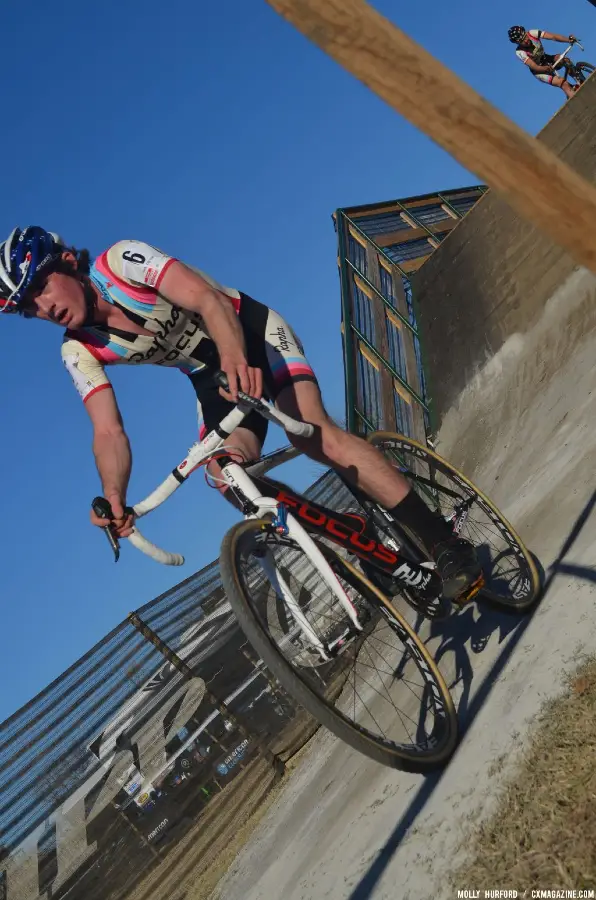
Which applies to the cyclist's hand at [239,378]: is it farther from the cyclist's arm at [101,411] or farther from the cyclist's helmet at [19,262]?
the cyclist's helmet at [19,262]

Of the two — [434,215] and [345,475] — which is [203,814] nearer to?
[345,475]

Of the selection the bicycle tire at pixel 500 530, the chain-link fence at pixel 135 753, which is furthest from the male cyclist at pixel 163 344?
the chain-link fence at pixel 135 753

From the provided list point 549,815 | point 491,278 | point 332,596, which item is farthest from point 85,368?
point 491,278

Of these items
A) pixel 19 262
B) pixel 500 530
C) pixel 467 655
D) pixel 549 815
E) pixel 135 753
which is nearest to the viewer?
pixel 549 815

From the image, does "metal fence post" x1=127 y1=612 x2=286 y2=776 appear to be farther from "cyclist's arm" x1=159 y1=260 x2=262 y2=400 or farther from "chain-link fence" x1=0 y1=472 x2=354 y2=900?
"cyclist's arm" x1=159 y1=260 x2=262 y2=400

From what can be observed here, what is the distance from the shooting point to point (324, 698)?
3.36 meters

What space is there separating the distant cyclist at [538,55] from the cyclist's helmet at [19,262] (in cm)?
1189

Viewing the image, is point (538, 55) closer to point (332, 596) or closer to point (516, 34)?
point (516, 34)

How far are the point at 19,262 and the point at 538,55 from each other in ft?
39.9

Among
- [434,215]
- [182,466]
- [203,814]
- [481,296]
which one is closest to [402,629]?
[182,466]

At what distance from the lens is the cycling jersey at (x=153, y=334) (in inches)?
166

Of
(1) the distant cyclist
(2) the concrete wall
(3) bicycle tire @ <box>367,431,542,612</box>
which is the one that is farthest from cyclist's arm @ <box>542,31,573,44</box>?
(3) bicycle tire @ <box>367,431,542,612</box>

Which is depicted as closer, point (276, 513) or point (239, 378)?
point (239, 378)

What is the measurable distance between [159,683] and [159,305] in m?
4.40
